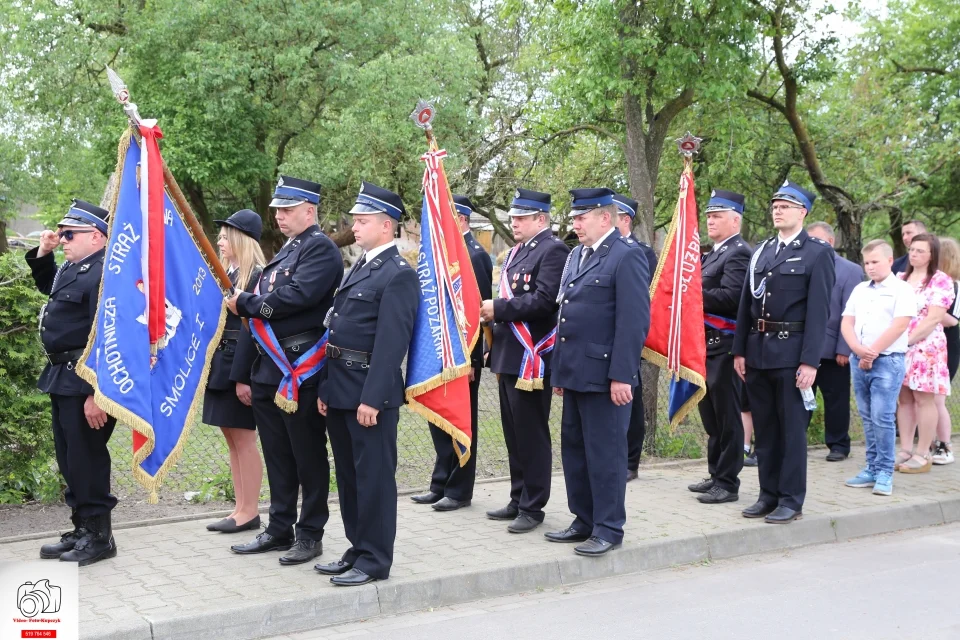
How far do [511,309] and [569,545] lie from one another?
1635 millimetres

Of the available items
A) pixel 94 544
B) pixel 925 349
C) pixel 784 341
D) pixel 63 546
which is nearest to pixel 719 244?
pixel 784 341

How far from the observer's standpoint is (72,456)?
5840mm

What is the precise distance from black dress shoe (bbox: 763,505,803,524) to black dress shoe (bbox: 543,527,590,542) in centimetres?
143

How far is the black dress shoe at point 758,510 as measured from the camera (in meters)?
7.11

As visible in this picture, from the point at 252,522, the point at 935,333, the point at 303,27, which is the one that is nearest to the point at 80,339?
the point at 252,522

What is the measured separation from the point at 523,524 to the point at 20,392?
376 cm

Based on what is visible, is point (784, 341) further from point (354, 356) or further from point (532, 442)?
point (354, 356)

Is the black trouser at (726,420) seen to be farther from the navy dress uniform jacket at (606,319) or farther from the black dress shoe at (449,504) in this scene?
the black dress shoe at (449,504)

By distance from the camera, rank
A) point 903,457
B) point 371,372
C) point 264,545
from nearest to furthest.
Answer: point 371,372
point 264,545
point 903,457

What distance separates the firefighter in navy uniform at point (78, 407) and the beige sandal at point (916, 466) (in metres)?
6.87

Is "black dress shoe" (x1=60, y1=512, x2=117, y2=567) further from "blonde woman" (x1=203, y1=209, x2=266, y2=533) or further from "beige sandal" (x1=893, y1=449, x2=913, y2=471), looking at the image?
"beige sandal" (x1=893, y1=449, x2=913, y2=471)

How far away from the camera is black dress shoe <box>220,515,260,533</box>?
21.7 feet

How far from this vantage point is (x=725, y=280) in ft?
25.3

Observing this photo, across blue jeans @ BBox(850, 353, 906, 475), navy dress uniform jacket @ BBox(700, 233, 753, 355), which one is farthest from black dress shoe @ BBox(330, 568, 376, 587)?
blue jeans @ BBox(850, 353, 906, 475)
